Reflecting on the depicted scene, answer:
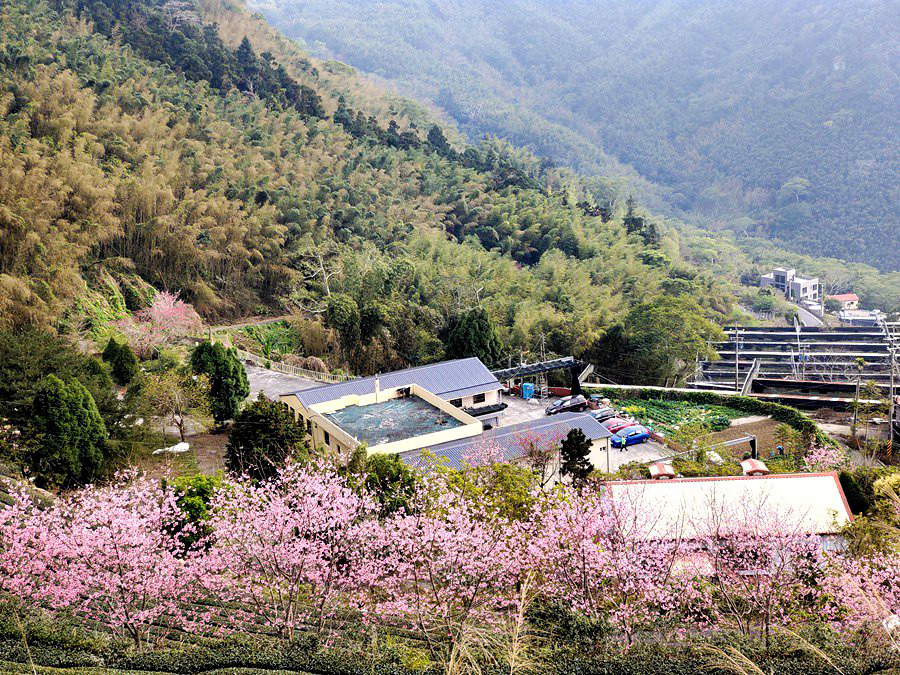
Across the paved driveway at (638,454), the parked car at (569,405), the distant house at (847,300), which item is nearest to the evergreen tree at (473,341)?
the parked car at (569,405)

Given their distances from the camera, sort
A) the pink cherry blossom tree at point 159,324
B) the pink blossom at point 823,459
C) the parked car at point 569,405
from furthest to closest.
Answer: the pink cherry blossom tree at point 159,324, the parked car at point 569,405, the pink blossom at point 823,459

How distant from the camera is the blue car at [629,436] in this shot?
2502 cm

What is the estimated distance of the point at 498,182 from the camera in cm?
5897

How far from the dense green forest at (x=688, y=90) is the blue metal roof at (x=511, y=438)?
260 feet

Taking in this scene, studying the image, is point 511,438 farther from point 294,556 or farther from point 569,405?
point 294,556

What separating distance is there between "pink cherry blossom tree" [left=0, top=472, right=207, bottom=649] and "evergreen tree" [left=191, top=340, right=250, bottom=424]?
12.4 metres

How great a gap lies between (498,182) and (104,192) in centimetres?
3131

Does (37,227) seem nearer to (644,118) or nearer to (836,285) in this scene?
(836,285)

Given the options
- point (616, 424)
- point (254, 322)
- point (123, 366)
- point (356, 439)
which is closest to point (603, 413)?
point (616, 424)

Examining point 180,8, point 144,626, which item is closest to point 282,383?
point 144,626

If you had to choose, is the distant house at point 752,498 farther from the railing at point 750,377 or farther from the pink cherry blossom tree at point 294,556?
the railing at point 750,377

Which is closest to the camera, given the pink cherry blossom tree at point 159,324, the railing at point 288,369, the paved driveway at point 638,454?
the paved driveway at point 638,454

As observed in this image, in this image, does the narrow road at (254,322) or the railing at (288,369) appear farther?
the narrow road at (254,322)

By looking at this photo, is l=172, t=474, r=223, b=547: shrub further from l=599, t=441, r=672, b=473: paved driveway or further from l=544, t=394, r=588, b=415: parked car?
l=544, t=394, r=588, b=415: parked car
